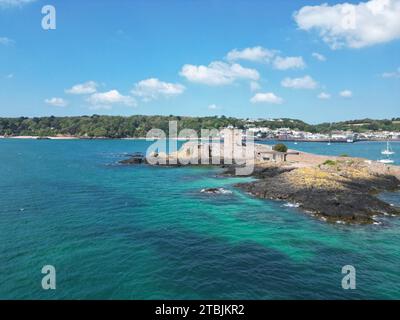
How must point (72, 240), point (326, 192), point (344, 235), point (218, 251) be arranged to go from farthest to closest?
point (326, 192), point (344, 235), point (72, 240), point (218, 251)

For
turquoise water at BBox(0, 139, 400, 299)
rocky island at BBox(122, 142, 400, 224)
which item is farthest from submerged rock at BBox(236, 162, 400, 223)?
turquoise water at BBox(0, 139, 400, 299)

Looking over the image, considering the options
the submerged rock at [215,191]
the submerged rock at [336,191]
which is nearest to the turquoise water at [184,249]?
the submerged rock at [336,191]

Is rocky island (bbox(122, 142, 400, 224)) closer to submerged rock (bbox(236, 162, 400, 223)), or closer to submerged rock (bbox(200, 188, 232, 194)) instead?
submerged rock (bbox(236, 162, 400, 223))

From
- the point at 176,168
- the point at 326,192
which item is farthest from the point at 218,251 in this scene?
the point at 176,168

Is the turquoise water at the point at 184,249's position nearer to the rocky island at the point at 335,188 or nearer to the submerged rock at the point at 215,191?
the rocky island at the point at 335,188

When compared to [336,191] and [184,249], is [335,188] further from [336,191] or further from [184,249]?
[184,249]

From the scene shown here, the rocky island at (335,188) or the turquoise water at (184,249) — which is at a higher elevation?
the rocky island at (335,188)
